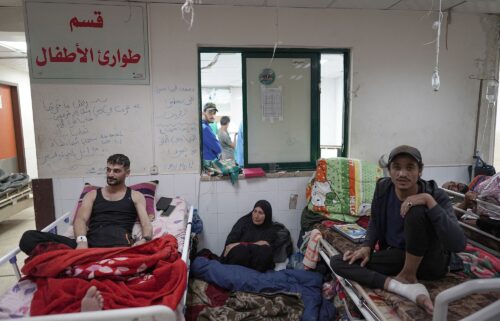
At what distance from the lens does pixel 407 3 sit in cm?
305

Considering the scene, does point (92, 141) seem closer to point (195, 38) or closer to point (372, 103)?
point (195, 38)

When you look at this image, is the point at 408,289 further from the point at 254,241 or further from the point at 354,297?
the point at 254,241

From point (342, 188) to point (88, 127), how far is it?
256cm

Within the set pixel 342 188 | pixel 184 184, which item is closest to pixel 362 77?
pixel 342 188

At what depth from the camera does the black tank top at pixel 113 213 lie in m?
2.38

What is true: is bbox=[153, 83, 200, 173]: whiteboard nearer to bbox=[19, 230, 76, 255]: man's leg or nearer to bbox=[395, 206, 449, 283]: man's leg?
bbox=[19, 230, 76, 255]: man's leg

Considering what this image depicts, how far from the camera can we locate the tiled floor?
9.67 ft

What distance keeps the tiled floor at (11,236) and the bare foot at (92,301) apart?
6.57ft

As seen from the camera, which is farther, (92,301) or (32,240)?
(32,240)

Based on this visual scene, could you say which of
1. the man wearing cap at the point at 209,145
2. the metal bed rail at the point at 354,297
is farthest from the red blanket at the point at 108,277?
the man wearing cap at the point at 209,145

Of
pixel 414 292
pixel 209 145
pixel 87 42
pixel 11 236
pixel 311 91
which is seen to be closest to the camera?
pixel 414 292

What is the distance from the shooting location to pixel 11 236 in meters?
4.06

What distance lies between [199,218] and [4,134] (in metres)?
4.76

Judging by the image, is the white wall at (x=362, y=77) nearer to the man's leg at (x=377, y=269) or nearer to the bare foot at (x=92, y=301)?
the man's leg at (x=377, y=269)
